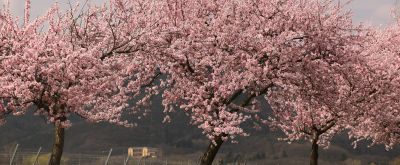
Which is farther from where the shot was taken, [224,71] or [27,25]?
[224,71]

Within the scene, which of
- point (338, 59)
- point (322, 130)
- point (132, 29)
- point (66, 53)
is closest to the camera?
point (66, 53)

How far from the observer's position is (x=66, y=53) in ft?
57.0

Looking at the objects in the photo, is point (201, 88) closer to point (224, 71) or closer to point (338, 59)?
point (224, 71)

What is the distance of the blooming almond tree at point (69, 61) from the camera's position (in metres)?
16.6

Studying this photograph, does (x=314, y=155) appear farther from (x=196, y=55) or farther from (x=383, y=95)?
(x=196, y=55)

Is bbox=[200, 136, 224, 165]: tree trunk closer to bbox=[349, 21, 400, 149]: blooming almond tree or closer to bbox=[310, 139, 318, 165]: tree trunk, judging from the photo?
bbox=[349, 21, 400, 149]: blooming almond tree

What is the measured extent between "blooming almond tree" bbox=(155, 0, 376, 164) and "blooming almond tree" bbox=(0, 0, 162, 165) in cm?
145

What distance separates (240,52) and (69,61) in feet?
21.6

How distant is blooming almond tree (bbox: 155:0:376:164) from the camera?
20.5 metres

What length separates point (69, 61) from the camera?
1681 centimetres

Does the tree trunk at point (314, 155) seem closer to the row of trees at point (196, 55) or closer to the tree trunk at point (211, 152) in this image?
the row of trees at point (196, 55)

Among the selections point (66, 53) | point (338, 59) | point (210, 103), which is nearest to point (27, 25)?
point (66, 53)

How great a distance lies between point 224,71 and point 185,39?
1.90 metres

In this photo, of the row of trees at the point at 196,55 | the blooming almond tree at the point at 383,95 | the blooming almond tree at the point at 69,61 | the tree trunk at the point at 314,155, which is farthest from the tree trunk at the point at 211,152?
the tree trunk at the point at 314,155
